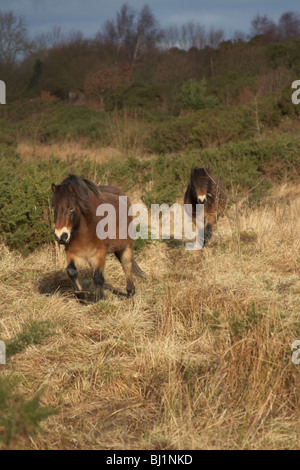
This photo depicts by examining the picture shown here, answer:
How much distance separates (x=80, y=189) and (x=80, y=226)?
0.37 m

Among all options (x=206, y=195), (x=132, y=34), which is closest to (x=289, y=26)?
(x=132, y=34)

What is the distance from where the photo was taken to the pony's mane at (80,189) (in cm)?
453

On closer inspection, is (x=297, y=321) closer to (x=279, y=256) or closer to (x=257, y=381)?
(x=257, y=381)

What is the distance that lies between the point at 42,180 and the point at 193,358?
4.59 metres

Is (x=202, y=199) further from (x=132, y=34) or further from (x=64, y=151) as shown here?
(x=132, y=34)

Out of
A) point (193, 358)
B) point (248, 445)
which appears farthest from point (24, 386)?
point (248, 445)

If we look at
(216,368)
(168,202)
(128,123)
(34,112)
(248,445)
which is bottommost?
(248,445)

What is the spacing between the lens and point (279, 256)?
6449 mm

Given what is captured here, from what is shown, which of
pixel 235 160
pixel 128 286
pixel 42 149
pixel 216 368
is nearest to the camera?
pixel 216 368

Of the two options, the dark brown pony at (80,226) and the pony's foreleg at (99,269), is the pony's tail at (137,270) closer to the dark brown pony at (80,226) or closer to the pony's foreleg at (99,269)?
the dark brown pony at (80,226)

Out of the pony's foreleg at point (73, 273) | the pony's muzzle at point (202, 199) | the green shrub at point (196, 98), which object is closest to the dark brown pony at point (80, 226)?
the pony's foreleg at point (73, 273)

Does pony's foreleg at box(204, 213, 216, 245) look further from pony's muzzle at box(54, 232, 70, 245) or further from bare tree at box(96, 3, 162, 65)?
bare tree at box(96, 3, 162, 65)

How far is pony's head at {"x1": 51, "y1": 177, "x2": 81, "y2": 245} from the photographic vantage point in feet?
14.4

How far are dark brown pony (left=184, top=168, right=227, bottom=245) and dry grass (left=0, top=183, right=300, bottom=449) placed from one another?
236 cm
